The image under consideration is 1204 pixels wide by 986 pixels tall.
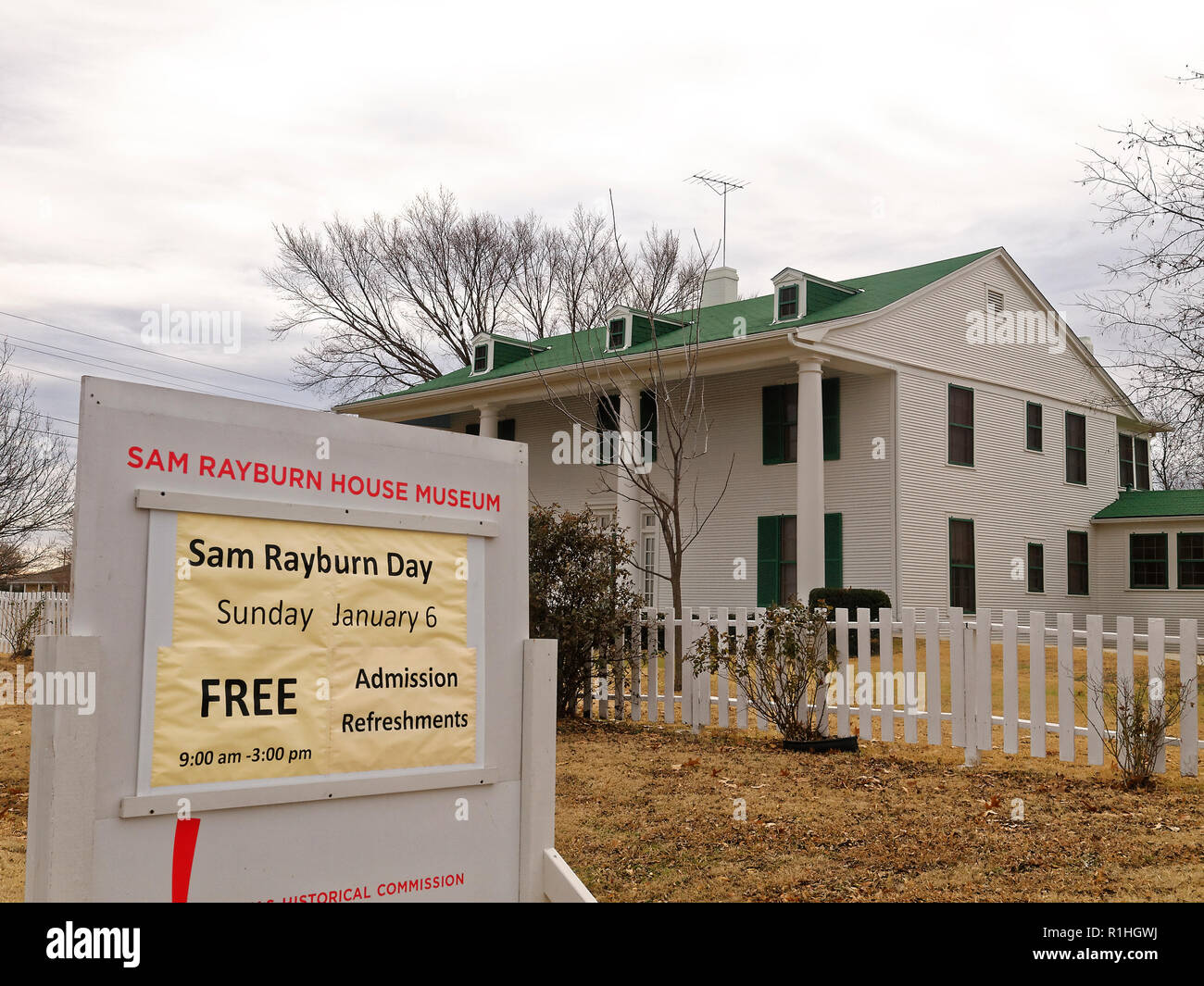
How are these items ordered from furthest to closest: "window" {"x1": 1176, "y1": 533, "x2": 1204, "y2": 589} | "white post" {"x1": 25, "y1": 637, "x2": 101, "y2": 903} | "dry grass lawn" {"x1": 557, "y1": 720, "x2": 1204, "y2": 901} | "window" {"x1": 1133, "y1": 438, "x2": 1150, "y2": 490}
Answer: "window" {"x1": 1133, "y1": 438, "x2": 1150, "y2": 490}
"window" {"x1": 1176, "y1": 533, "x2": 1204, "y2": 589}
"dry grass lawn" {"x1": 557, "y1": 720, "x2": 1204, "y2": 901}
"white post" {"x1": 25, "y1": 637, "x2": 101, "y2": 903}

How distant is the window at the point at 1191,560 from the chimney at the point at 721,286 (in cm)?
1134

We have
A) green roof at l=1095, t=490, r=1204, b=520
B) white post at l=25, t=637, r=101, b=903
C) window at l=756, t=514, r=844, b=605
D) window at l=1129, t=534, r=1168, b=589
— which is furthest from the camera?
window at l=1129, t=534, r=1168, b=589

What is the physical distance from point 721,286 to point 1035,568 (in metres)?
9.70

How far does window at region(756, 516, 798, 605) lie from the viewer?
2119 cm

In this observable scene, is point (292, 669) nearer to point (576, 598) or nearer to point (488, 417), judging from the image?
point (576, 598)

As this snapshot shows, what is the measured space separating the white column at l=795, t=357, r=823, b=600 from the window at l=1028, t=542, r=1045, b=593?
6.52 metres

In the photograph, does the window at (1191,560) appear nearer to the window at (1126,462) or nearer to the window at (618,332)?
the window at (1126,462)

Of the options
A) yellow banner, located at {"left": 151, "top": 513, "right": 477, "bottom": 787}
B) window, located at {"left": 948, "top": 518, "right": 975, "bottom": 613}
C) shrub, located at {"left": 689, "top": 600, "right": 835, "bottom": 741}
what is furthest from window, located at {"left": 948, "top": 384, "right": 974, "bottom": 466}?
yellow banner, located at {"left": 151, "top": 513, "right": 477, "bottom": 787}

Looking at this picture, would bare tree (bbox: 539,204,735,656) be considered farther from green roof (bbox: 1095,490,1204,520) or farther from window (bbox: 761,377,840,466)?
green roof (bbox: 1095,490,1204,520)

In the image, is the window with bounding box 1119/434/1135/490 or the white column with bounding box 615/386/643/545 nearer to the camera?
the white column with bounding box 615/386/643/545

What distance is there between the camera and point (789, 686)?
9.66m

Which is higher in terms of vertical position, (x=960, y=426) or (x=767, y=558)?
(x=960, y=426)

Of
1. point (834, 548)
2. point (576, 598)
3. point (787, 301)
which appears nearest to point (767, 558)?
point (834, 548)

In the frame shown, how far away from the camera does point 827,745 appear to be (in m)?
9.39
